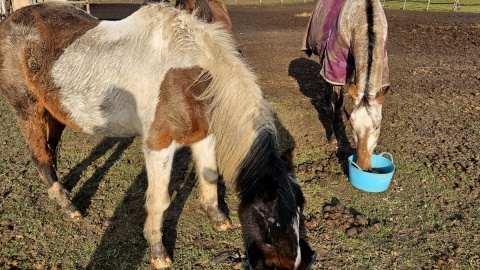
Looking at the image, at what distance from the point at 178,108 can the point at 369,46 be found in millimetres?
2439

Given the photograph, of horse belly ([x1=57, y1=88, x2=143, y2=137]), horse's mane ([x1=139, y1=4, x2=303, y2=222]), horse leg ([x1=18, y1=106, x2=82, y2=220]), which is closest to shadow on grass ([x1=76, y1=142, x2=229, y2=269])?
horse leg ([x1=18, y1=106, x2=82, y2=220])

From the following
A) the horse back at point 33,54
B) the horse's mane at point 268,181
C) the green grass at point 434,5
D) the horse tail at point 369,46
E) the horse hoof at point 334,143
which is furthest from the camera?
the green grass at point 434,5

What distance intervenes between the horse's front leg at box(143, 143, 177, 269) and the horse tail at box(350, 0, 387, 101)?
7.31 ft

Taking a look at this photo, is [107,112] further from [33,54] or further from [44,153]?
[44,153]

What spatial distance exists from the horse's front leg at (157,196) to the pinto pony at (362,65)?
2152mm

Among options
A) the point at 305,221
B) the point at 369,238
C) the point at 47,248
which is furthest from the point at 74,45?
the point at 369,238

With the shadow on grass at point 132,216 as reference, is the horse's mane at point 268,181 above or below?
above

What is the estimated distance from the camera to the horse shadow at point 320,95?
197 inches

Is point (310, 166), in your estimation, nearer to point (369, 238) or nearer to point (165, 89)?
point (369, 238)

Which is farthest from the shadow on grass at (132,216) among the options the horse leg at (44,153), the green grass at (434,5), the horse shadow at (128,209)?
the green grass at (434,5)

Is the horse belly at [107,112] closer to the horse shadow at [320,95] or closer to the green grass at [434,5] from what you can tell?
the horse shadow at [320,95]

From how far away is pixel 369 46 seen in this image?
3998mm

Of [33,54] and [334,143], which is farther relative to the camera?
[334,143]

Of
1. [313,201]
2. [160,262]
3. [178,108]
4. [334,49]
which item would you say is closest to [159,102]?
[178,108]
